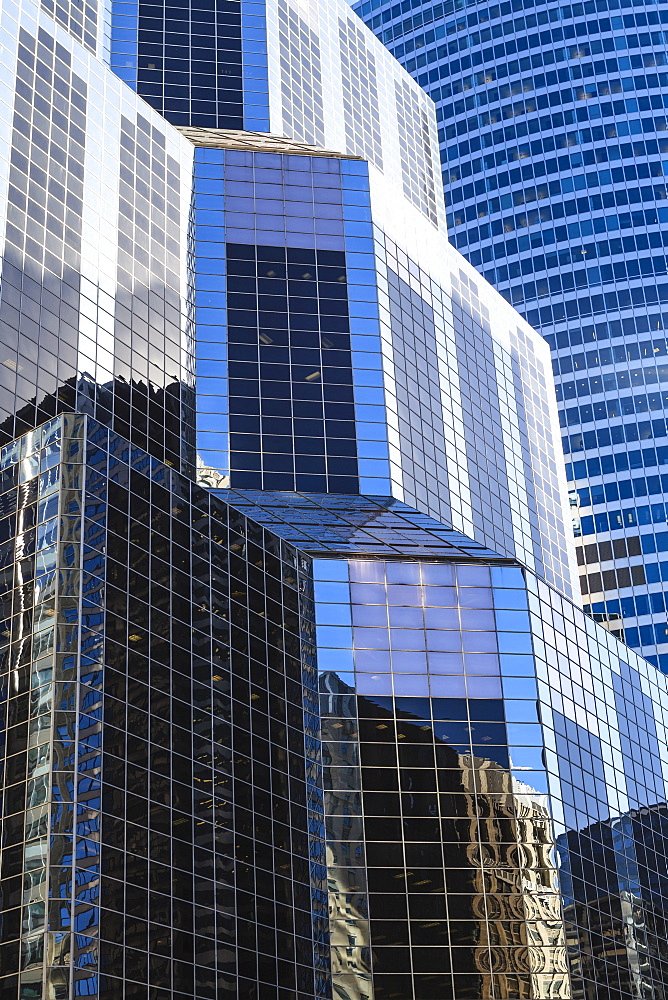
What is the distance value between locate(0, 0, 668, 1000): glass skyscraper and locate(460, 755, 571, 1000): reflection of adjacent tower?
187mm

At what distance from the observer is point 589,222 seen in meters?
176

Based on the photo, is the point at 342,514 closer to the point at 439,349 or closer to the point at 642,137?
the point at 439,349

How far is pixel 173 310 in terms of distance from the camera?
83.4m

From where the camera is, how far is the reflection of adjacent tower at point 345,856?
6975 centimetres

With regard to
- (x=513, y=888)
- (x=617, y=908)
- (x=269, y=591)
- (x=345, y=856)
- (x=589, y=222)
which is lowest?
(x=617, y=908)

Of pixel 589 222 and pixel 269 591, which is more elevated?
pixel 589 222

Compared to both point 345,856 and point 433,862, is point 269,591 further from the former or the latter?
point 433,862

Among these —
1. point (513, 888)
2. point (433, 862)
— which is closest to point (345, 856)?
point (433, 862)

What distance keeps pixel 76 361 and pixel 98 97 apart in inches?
773

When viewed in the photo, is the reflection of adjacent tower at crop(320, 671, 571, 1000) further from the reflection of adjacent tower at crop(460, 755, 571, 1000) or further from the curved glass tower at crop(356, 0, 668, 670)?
the curved glass tower at crop(356, 0, 668, 670)

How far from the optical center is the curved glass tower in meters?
156

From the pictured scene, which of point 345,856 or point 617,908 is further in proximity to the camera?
point 617,908

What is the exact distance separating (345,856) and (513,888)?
937 cm

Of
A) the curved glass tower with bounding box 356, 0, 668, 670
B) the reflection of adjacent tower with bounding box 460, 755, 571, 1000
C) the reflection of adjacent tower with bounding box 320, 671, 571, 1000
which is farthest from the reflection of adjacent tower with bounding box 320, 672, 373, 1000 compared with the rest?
the curved glass tower with bounding box 356, 0, 668, 670
